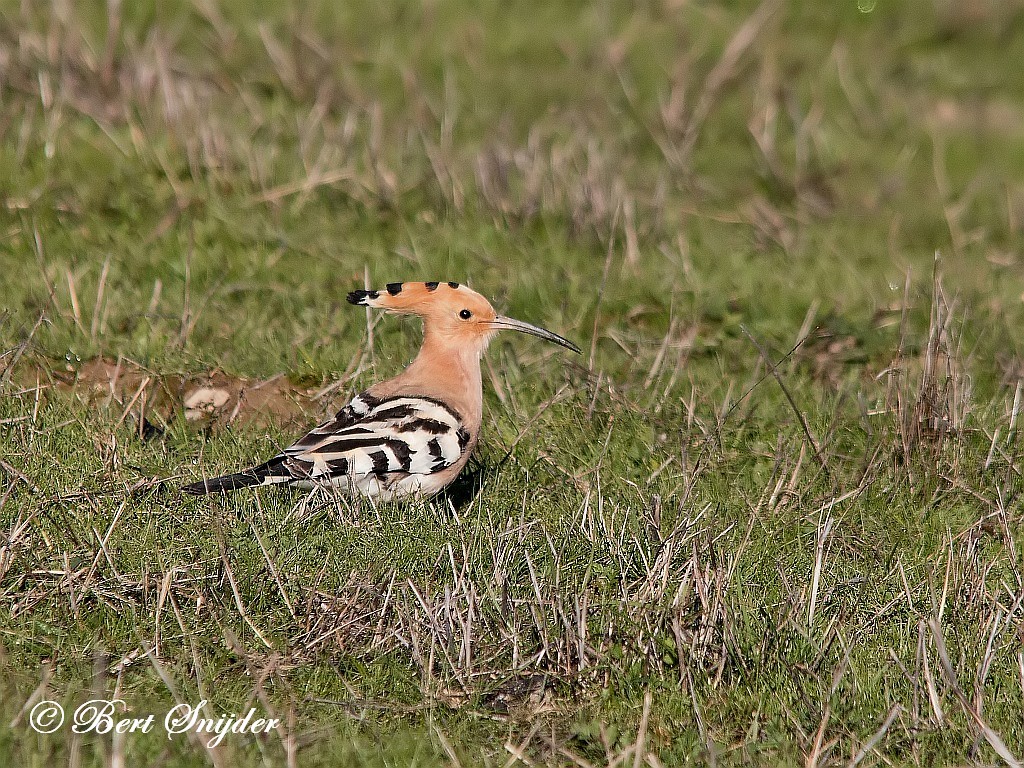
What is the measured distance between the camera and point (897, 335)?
599 centimetres

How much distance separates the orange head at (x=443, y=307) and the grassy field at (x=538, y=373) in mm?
382

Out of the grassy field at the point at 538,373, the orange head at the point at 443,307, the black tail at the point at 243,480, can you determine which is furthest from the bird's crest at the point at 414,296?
the black tail at the point at 243,480

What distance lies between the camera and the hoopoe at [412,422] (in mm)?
4273

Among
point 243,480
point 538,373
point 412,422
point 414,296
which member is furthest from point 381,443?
point 538,373

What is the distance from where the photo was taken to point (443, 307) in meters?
4.92

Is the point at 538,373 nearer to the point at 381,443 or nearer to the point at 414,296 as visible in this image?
the point at 414,296

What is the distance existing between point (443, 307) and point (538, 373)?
72cm

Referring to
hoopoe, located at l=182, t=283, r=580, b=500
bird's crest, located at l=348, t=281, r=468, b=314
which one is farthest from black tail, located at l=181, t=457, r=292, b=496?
bird's crest, located at l=348, t=281, r=468, b=314

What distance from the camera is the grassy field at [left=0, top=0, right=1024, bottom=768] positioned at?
345 cm

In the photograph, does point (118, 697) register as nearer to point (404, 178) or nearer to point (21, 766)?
point (21, 766)

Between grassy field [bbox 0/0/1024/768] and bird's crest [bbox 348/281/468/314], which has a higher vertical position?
bird's crest [bbox 348/281/468/314]

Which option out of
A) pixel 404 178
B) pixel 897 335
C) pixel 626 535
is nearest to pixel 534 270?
pixel 404 178

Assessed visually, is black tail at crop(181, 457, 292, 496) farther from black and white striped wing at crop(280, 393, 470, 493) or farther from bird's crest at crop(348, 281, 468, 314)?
bird's crest at crop(348, 281, 468, 314)

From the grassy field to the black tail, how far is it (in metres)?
0.07
